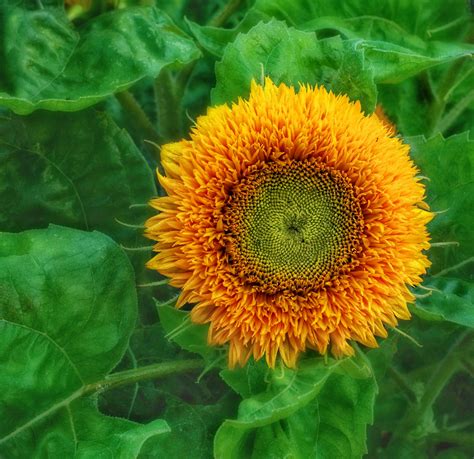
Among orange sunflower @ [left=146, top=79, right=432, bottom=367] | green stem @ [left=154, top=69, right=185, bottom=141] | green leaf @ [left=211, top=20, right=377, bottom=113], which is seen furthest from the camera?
green stem @ [left=154, top=69, right=185, bottom=141]

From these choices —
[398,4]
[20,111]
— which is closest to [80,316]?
[20,111]

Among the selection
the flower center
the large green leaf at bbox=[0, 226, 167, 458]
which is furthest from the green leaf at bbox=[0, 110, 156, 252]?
the flower center

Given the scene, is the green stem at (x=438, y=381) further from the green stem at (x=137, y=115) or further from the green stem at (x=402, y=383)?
the green stem at (x=137, y=115)

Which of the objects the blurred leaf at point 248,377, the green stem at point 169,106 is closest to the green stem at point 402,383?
the blurred leaf at point 248,377

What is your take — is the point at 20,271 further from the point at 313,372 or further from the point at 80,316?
the point at 313,372

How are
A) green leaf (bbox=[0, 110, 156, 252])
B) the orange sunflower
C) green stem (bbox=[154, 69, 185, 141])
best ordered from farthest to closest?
green stem (bbox=[154, 69, 185, 141]) < green leaf (bbox=[0, 110, 156, 252]) < the orange sunflower

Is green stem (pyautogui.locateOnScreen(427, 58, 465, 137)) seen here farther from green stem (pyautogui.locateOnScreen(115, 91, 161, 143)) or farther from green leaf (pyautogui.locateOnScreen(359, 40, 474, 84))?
green stem (pyautogui.locateOnScreen(115, 91, 161, 143))

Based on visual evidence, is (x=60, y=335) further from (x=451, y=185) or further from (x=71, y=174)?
(x=451, y=185)
